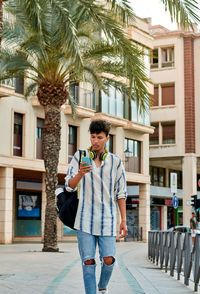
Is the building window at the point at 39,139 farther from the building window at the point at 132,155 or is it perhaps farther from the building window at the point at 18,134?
the building window at the point at 132,155

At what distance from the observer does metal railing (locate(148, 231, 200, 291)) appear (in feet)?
30.7

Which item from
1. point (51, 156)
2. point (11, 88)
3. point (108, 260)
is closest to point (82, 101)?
point (11, 88)

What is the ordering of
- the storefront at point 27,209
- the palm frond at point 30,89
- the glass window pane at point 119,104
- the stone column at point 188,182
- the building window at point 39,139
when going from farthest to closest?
the stone column at point 188,182, the glass window pane at point 119,104, the storefront at point 27,209, the building window at point 39,139, the palm frond at point 30,89

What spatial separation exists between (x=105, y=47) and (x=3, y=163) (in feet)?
34.7

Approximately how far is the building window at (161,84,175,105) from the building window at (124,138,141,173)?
814 cm

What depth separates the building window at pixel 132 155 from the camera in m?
41.0

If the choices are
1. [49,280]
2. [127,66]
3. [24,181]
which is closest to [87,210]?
[49,280]

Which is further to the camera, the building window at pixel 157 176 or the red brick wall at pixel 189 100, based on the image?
the building window at pixel 157 176

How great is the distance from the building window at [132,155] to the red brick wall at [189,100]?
7.38 meters

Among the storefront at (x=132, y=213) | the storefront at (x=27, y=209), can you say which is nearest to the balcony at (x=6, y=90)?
the storefront at (x=27, y=209)

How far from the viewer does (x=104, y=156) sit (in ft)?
19.7

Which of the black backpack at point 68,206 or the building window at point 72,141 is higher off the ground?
the building window at point 72,141

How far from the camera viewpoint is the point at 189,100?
49094 mm

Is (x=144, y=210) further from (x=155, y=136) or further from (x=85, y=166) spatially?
(x=85, y=166)
